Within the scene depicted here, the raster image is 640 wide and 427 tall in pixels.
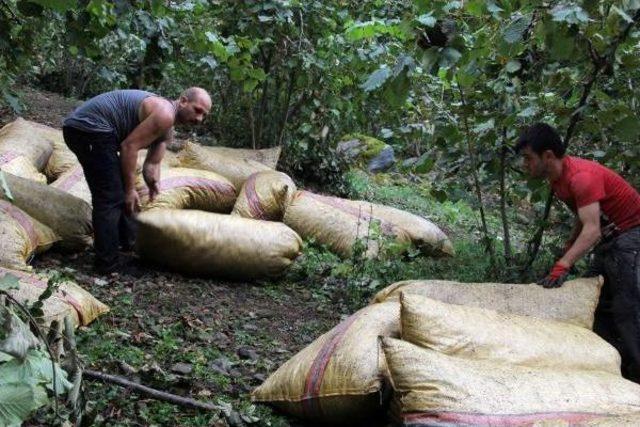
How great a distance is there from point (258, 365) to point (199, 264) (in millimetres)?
1204

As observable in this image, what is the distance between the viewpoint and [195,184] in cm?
467

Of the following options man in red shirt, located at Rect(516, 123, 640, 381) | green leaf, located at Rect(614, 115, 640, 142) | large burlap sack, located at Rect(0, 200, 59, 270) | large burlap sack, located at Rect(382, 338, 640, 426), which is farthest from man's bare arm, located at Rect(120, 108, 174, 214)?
green leaf, located at Rect(614, 115, 640, 142)

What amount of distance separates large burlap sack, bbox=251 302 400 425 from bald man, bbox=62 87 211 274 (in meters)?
1.67

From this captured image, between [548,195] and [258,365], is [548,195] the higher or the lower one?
the higher one

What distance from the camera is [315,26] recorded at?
6.27 m

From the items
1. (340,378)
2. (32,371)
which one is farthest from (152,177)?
(32,371)

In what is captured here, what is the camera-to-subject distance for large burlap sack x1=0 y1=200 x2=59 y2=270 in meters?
3.13

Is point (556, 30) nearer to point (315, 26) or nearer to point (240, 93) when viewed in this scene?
point (315, 26)

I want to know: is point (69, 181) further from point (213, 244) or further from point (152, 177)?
point (213, 244)

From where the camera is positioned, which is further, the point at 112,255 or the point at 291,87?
the point at 291,87

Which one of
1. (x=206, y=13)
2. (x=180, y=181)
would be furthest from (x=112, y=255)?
(x=206, y=13)

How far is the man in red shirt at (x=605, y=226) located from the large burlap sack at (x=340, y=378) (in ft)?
3.09

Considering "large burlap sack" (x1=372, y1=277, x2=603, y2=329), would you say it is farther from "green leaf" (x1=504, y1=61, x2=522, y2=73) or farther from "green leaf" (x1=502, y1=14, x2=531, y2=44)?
"green leaf" (x1=504, y1=61, x2=522, y2=73)

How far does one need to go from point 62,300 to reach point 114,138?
1293 millimetres
